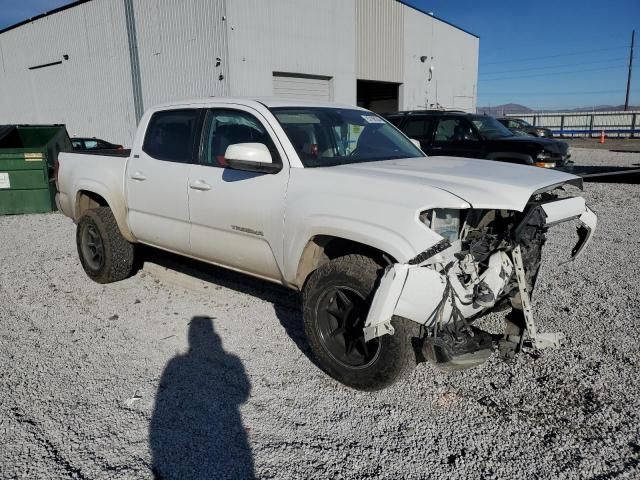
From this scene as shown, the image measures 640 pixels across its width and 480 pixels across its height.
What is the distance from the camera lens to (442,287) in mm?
2820

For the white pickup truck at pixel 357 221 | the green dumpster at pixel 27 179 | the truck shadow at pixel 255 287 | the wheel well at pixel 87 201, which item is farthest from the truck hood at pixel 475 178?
the green dumpster at pixel 27 179

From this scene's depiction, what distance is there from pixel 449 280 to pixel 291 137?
170 centimetres

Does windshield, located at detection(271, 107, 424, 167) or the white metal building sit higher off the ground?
the white metal building

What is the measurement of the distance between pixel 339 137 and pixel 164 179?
1.63 meters

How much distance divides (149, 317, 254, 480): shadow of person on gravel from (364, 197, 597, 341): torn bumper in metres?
0.96

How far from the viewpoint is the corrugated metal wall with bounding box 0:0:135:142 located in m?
22.0

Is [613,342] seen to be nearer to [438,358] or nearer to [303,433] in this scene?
[438,358]

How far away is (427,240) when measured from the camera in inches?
111

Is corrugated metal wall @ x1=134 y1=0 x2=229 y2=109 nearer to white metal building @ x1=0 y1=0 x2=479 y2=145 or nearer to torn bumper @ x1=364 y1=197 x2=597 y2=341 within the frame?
white metal building @ x1=0 y1=0 x2=479 y2=145

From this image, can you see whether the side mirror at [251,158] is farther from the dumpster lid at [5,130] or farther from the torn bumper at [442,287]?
the dumpster lid at [5,130]

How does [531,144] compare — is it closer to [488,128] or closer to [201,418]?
[488,128]

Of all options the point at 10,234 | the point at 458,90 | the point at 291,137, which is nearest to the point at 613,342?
the point at 291,137

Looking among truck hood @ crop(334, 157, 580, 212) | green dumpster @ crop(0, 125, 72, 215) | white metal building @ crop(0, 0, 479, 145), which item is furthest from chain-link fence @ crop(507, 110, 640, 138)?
truck hood @ crop(334, 157, 580, 212)

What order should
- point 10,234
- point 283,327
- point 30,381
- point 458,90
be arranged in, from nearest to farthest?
point 30,381 < point 283,327 < point 10,234 < point 458,90
